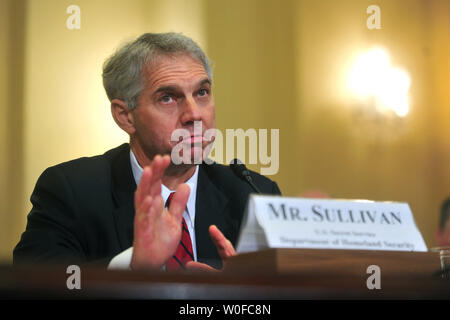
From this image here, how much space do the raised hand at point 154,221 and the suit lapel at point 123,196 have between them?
504 mm

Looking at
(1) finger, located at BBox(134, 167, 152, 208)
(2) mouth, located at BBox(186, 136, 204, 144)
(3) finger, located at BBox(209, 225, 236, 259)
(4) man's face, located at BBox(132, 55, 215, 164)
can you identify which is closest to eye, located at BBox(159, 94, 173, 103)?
(4) man's face, located at BBox(132, 55, 215, 164)

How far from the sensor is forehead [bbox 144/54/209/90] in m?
1.90

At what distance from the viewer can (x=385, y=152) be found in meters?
4.47

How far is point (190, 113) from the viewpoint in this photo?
1836mm

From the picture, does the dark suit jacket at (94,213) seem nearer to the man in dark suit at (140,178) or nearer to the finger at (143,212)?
the man in dark suit at (140,178)

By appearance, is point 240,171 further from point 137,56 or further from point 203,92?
point 137,56

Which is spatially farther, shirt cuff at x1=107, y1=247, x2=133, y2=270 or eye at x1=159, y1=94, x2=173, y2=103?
eye at x1=159, y1=94, x2=173, y2=103

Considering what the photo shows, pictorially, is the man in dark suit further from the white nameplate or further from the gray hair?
the white nameplate

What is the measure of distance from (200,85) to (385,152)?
112 inches

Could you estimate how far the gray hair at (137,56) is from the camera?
1928 millimetres

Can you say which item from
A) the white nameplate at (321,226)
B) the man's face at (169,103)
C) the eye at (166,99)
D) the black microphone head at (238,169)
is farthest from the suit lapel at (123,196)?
the white nameplate at (321,226)

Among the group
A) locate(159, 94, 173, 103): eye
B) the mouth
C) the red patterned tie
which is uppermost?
locate(159, 94, 173, 103): eye

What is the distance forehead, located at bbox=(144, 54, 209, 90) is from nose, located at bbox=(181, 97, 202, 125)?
0.09 m

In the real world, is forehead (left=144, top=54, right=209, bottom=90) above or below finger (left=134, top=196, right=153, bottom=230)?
above
